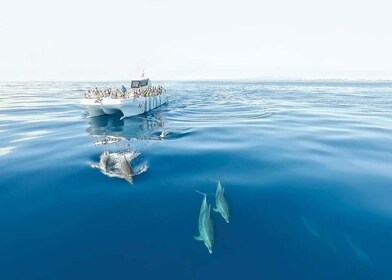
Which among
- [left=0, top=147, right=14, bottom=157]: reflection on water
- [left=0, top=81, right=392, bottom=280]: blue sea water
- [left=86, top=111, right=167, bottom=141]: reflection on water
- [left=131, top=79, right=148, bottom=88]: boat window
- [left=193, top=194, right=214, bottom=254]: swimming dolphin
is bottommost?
[left=86, top=111, right=167, bottom=141]: reflection on water

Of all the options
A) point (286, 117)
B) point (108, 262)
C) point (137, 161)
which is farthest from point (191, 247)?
point (286, 117)

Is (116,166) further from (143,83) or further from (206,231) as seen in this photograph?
(143,83)

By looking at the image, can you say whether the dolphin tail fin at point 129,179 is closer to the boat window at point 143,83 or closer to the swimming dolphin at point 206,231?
the swimming dolphin at point 206,231

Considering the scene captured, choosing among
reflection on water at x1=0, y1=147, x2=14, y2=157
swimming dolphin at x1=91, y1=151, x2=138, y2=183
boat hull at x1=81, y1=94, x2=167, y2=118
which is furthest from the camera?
boat hull at x1=81, y1=94, x2=167, y2=118

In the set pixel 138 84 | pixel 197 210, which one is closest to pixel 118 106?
pixel 138 84

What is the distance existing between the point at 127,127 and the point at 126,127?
0.11m

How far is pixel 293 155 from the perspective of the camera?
19641mm

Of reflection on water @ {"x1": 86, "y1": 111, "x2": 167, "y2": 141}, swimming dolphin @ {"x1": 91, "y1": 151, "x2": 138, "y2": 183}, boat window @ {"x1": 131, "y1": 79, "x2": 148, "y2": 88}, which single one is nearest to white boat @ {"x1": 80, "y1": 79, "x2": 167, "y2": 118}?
reflection on water @ {"x1": 86, "y1": 111, "x2": 167, "y2": 141}

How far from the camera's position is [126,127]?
105 ft

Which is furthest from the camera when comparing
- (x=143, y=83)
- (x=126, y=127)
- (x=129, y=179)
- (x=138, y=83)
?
(x=143, y=83)

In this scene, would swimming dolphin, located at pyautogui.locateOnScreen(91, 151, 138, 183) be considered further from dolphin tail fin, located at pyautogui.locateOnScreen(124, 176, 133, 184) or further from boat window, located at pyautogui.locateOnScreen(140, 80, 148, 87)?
boat window, located at pyautogui.locateOnScreen(140, 80, 148, 87)

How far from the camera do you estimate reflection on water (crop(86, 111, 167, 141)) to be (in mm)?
27188

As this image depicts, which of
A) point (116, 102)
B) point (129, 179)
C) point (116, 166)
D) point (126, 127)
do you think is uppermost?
point (116, 102)

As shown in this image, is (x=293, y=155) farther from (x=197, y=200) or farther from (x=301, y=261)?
(x=301, y=261)
